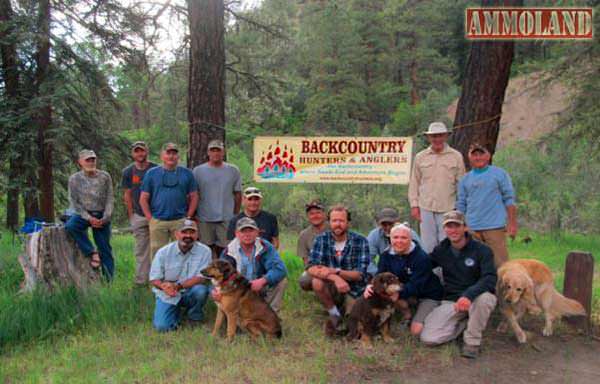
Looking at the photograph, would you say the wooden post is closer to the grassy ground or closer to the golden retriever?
the golden retriever

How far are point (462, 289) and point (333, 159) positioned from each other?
8.75 ft

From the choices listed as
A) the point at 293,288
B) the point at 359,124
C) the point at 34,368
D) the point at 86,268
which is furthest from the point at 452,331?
the point at 359,124

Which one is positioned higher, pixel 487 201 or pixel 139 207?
pixel 487 201

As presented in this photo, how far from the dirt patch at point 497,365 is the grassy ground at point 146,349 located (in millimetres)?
24

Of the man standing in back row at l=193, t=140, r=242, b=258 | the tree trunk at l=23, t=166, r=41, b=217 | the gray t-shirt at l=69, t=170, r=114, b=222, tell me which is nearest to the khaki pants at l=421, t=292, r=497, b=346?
the man standing in back row at l=193, t=140, r=242, b=258

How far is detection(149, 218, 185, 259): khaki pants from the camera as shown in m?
7.24

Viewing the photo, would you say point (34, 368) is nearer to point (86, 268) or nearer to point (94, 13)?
point (86, 268)

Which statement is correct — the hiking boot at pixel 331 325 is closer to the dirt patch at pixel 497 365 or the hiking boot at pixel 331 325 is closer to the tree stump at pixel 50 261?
the dirt patch at pixel 497 365

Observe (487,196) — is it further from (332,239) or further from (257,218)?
(257,218)

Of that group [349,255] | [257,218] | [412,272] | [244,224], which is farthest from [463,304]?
[257,218]

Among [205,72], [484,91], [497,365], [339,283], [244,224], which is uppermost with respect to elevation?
[205,72]

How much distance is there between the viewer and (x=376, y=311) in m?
5.71

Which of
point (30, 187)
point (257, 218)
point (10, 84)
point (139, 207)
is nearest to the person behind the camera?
point (257, 218)

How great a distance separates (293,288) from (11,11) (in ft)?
30.2
